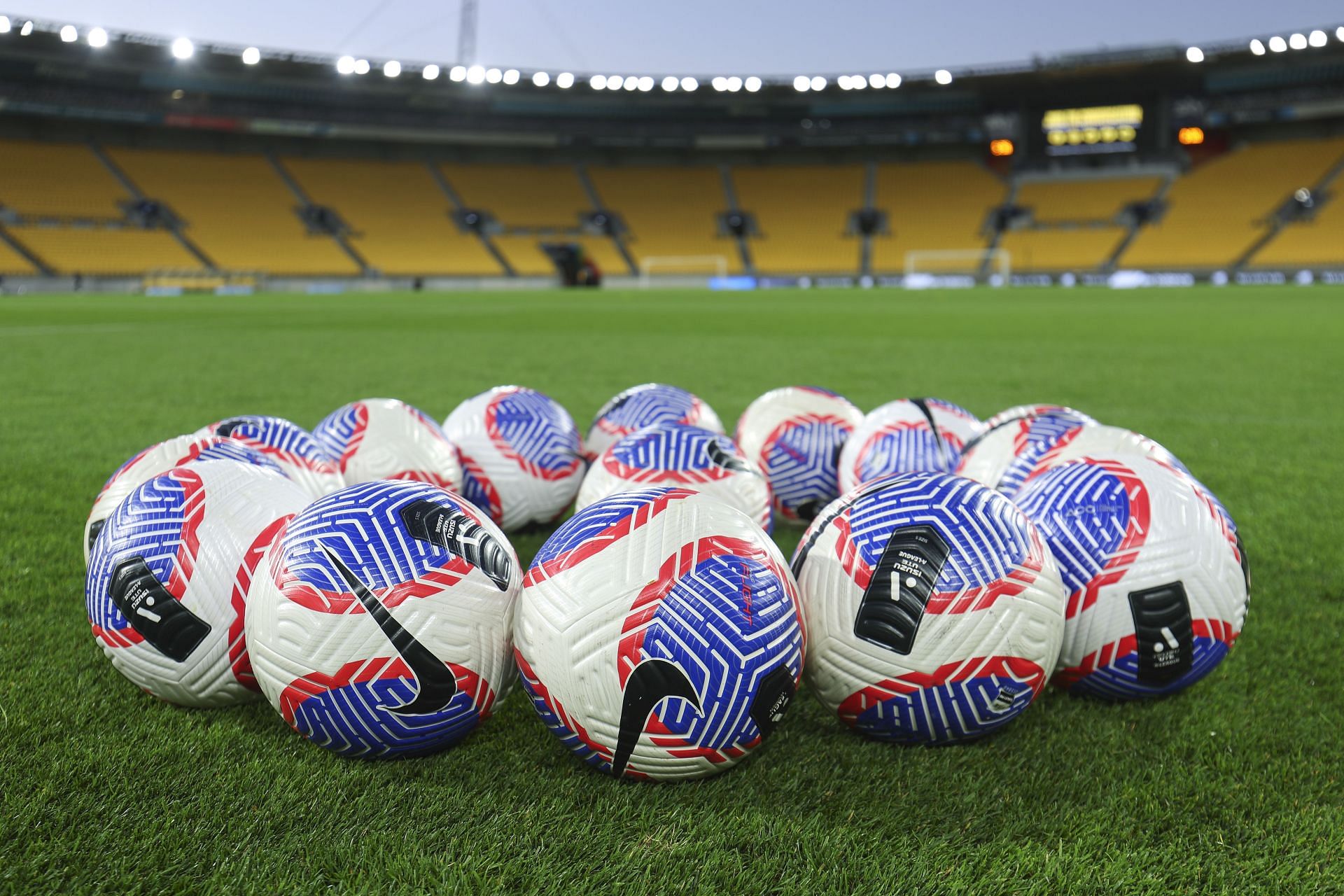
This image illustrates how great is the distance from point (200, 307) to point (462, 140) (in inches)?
891

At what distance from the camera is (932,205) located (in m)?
41.4

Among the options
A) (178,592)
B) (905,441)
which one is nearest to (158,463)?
(178,592)

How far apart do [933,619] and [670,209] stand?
43101 millimetres

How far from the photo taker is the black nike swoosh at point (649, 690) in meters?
1.83

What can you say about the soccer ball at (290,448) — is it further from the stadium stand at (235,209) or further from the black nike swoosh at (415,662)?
the stadium stand at (235,209)

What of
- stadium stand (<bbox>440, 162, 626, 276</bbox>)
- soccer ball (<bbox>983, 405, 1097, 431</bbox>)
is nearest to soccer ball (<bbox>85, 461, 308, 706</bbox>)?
soccer ball (<bbox>983, 405, 1097, 431</bbox>)

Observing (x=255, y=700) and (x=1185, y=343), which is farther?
(x=1185, y=343)

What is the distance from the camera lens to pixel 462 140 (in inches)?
1622

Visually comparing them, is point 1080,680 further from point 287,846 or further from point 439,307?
point 439,307

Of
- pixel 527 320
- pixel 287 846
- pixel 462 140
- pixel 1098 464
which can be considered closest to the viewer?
pixel 287 846

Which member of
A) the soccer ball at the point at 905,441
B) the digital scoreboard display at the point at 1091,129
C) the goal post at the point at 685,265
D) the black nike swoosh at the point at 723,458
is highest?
the digital scoreboard display at the point at 1091,129

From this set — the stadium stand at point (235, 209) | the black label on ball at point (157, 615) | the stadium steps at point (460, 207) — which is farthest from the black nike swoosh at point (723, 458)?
the stadium steps at point (460, 207)

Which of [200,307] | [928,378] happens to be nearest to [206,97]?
[200,307]

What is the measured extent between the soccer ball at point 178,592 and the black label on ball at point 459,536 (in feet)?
1.51
